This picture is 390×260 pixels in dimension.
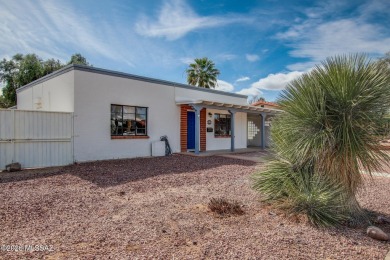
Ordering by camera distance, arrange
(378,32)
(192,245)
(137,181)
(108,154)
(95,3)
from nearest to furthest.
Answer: (192,245)
(137,181)
(378,32)
(95,3)
(108,154)

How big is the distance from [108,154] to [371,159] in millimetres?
9528

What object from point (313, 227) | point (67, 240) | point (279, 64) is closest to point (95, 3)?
point (67, 240)

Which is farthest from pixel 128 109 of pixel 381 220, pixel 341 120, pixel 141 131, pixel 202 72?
pixel 202 72

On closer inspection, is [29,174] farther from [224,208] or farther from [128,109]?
[224,208]

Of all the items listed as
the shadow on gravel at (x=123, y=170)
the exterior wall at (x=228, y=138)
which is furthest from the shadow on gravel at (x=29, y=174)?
the exterior wall at (x=228, y=138)

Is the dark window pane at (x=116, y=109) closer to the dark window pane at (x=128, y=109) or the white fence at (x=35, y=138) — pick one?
the dark window pane at (x=128, y=109)

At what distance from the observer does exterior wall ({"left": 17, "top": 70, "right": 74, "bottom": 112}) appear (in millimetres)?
10055

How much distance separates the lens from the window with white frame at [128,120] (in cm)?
1100

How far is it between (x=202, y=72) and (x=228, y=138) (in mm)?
12815

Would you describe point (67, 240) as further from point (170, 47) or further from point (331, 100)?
point (170, 47)

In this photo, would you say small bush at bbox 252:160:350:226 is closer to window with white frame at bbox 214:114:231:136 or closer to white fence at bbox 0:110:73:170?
white fence at bbox 0:110:73:170

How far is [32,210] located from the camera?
4.42m

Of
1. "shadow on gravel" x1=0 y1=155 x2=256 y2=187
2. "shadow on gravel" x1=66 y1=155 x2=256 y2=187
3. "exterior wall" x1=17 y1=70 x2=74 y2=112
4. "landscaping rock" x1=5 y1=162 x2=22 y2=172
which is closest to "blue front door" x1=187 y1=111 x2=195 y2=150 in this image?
"shadow on gravel" x1=66 y1=155 x2=256 y2=187

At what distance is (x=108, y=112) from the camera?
1070 cm
